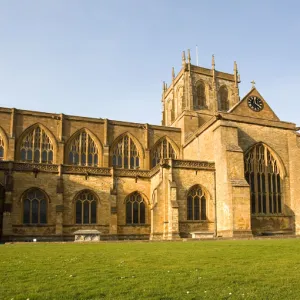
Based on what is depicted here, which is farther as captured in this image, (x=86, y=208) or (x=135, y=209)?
(x=135, y=209)

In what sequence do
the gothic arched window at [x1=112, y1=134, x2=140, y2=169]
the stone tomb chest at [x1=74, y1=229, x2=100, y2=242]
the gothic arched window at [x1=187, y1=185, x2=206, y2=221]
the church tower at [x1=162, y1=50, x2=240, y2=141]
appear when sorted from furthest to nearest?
the church tower at [x1=162, y1=50, x2=240, y2=141]
the gothic arched window at [x1=112, y1=134, x2=140, y2=169]
the gothic arched window at [x1=187, y1=185, x2=206, y2=221]
the stone tomb chest at [x1=74, y1=229, x2=100, y2=242]

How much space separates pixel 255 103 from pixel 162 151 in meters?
10.9

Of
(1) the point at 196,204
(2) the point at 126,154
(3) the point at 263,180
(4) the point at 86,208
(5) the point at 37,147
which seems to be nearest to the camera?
(1) the point at 196,204

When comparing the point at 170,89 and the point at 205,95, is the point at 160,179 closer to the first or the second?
the point at 205,95

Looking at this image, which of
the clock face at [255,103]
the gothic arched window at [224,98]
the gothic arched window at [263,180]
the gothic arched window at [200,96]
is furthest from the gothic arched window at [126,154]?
the gothic arched window at [224,98]

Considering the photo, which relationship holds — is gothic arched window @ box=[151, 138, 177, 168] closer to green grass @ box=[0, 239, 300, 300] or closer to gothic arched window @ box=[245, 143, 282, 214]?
gothic arched window @ box=[245, 143, 282, 214]

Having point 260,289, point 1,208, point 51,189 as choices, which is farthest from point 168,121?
point 260,289

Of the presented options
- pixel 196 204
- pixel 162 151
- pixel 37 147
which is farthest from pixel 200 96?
pixel 37 147

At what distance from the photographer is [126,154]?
41031 millimetres

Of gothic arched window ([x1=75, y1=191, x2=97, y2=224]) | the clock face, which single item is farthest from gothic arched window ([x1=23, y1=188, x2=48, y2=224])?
the clock face

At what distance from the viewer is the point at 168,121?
5209 cm

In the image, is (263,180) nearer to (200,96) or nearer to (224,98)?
(200,96)

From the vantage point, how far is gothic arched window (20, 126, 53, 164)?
124 feet

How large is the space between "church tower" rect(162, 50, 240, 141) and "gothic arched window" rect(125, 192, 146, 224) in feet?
41.9
